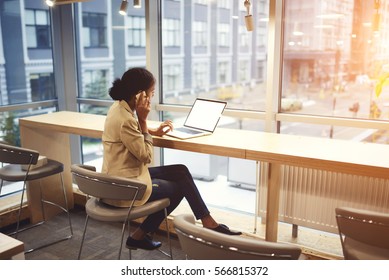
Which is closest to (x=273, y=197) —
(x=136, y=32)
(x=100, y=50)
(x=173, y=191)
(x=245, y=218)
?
(x=173, y=191)

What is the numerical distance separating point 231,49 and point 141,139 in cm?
172

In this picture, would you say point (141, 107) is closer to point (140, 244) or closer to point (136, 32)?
point (140, 244)

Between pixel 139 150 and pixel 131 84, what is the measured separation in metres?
0.43

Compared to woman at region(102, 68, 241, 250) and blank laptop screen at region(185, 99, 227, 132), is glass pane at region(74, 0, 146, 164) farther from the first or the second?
woman at region(102, 68, 241, 250)

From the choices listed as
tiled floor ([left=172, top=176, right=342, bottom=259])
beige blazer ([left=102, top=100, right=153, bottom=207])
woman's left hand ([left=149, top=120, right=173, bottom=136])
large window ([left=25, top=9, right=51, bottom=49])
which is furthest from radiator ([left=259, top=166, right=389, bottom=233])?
large window ([left=25, top=9, right=51, bottom=49])

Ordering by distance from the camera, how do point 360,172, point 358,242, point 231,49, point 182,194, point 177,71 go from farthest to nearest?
1. point 177,71
2. point 231,49
3. point 182,194
4. point 360,172
5. point 358,242

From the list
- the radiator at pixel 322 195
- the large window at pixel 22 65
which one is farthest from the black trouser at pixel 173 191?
the large window at pixel 22 65

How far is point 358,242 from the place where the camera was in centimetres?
181

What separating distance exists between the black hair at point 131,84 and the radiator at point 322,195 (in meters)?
1.25

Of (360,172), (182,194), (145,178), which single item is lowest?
(182,194)

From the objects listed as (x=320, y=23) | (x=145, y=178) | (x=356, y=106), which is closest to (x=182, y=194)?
(x=145, y=178)

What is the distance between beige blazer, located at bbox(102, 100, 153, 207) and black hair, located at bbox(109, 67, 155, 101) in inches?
2.5

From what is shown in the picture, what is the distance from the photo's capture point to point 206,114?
2795mm
